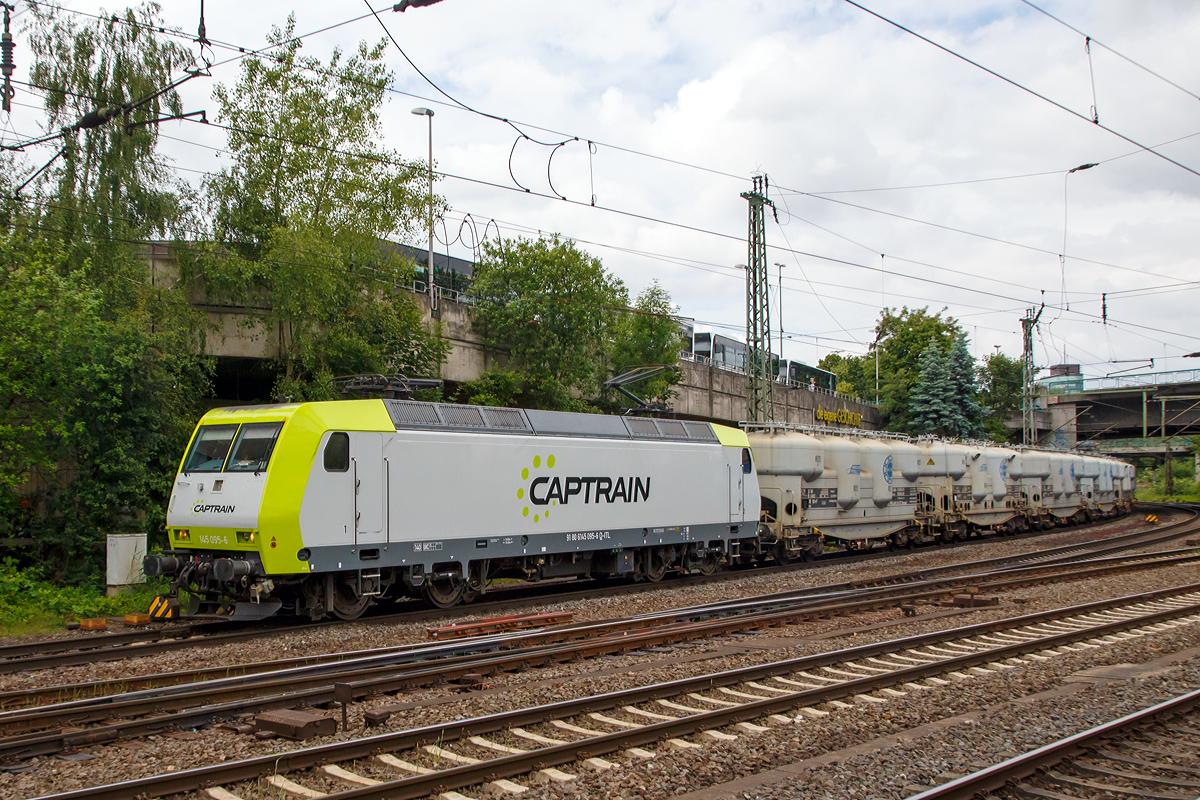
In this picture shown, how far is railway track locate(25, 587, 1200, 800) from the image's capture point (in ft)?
21.3

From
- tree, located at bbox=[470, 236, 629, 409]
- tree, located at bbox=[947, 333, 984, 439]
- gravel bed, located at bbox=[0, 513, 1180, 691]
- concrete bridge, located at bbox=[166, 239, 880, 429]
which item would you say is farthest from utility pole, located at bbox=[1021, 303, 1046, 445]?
tree, located at bbox=[470, 236, 629, 409]

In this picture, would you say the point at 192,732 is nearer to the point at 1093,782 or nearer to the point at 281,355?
the point at 1093,782

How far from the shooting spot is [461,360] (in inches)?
1072

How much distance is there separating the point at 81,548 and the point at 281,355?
659 centimetres

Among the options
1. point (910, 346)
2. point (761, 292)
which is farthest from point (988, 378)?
point (761, 292)

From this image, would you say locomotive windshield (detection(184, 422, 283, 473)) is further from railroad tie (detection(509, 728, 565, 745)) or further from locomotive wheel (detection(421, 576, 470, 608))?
railroad tie (detection(509, 728, 565, 745))

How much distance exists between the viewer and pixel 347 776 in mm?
6680

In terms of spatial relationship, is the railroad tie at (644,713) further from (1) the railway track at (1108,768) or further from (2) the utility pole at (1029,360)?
(2) the utility pole at (1029,360)

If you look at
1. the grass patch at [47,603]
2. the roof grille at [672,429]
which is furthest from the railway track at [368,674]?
the grass patch at [47,603]

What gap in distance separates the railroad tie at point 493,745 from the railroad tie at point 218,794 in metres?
1.99

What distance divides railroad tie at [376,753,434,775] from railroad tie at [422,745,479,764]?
0.23 meters

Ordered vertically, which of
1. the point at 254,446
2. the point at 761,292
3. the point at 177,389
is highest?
the point at 761,292

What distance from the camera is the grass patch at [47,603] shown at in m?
14.3

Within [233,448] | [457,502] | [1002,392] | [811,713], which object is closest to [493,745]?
[811,713]
